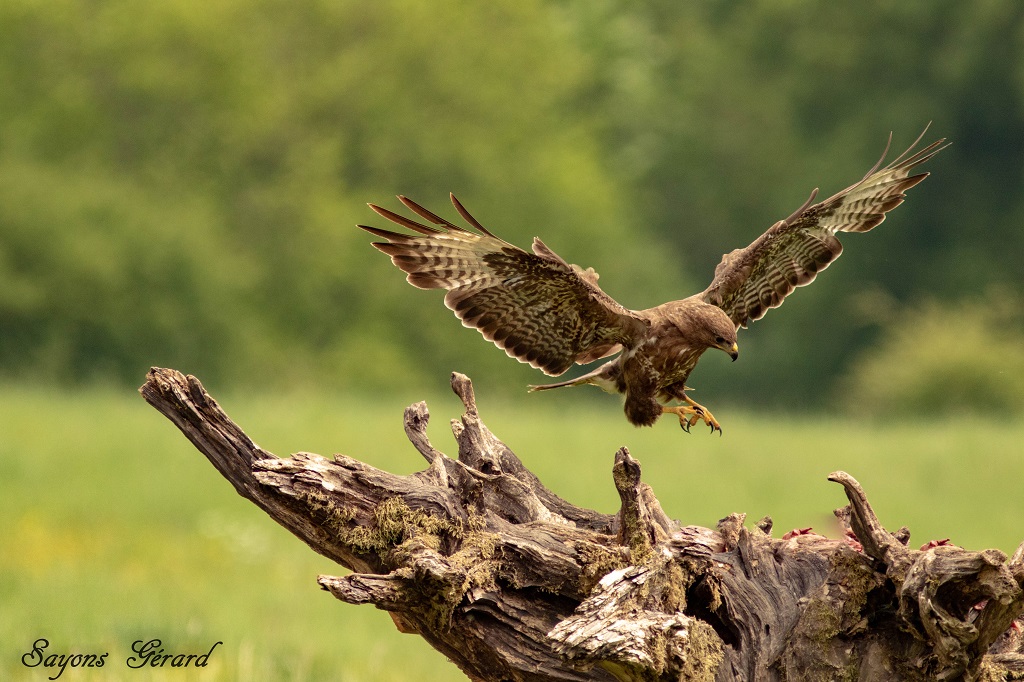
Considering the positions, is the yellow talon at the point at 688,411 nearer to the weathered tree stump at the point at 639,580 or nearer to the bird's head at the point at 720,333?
the bird's head at the point at 720,333

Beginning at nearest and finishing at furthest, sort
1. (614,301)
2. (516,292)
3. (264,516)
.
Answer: (516,292) → (614,301) → (264,516)

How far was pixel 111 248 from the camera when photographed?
3122cm

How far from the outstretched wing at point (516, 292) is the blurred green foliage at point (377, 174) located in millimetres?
24928

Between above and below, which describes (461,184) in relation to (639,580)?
above

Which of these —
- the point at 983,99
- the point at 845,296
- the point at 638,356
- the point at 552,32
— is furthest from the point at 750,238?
the point at 638,356

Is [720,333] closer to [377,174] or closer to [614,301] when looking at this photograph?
[614,301]

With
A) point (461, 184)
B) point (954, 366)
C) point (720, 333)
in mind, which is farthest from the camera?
point (461, 184)

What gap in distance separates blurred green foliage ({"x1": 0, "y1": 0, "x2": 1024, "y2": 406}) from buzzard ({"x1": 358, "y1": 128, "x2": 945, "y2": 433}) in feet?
81.1

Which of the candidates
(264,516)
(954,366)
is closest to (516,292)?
(264,516)

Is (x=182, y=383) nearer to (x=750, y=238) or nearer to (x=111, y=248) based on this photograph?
(x=111, y=248)

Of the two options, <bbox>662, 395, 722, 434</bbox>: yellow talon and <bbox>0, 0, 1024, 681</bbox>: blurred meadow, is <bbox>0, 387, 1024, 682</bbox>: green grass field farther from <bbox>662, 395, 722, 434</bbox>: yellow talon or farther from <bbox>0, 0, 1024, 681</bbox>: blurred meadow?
<bbox>0, 0, 1024, 681</bbox>: blurred meadow

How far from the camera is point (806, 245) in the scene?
653cm

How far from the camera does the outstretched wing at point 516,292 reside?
17.0 feet

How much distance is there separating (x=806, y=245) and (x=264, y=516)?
10445mm
